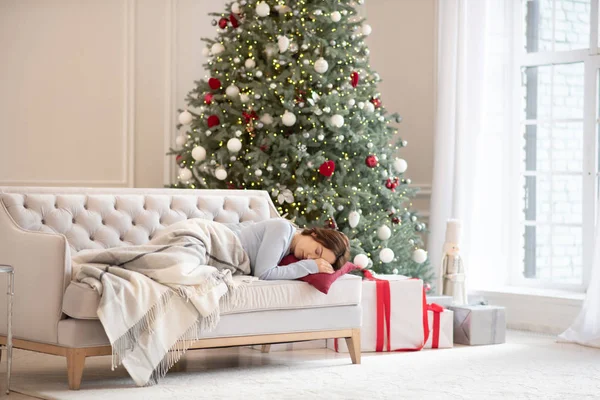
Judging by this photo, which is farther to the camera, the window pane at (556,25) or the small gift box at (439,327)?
the window pane at (556,25)

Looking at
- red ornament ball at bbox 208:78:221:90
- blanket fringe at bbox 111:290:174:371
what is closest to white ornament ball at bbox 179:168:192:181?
red ornament ball at bbox 208:78:221:90

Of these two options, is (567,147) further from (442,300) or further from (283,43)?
(283,43)

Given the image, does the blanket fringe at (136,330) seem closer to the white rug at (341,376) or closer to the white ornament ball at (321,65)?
the white rug at (341,376)

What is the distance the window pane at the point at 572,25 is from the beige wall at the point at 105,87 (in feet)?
3.20

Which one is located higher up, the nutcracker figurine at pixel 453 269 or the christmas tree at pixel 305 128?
the christmas tree at pixel 305 128

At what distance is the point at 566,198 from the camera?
254 inches

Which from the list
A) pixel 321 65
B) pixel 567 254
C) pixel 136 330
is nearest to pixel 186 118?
pixel 321 65

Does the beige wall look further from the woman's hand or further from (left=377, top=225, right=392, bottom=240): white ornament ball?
the woman's hand

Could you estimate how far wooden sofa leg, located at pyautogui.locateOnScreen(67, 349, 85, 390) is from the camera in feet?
12.3

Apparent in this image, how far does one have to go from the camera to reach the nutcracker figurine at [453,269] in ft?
19.1

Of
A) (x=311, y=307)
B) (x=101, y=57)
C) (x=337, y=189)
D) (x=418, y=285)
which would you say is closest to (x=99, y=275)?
(x=311, y=307)

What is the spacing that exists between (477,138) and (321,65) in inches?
55.5

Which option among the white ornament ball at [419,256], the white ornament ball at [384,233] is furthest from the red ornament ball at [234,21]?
the white ornament ball at [419,256]

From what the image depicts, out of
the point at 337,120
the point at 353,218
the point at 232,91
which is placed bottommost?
the point at 353,218
